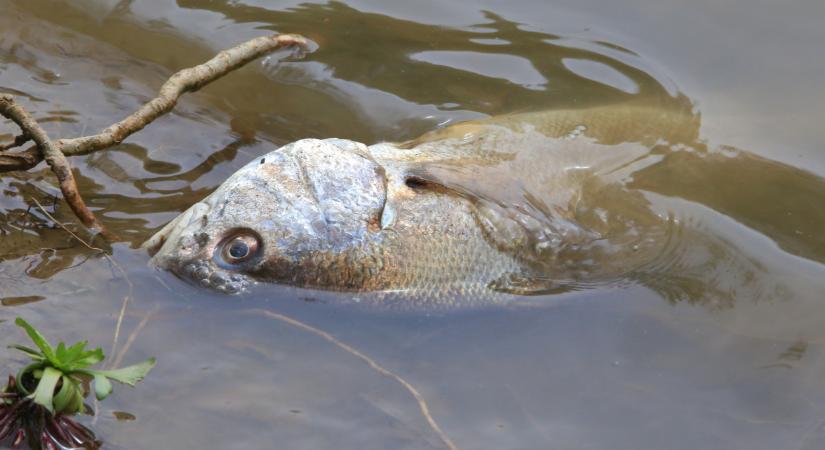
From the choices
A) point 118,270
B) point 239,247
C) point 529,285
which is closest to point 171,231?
point 118,270

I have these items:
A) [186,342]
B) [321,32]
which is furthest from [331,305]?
[321,32]

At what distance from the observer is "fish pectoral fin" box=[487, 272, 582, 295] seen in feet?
13.5

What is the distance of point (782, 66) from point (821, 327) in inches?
71.3

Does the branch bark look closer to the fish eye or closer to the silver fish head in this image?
the silver fish head

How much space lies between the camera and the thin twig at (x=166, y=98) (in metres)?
4.25

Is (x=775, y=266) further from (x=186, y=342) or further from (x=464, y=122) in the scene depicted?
(x=186, y=342)

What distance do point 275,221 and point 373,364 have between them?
2.28 feet

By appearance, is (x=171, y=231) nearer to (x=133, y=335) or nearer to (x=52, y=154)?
(x=133, y=335)

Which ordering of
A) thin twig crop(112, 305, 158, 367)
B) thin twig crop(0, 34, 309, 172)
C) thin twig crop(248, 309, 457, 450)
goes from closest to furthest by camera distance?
thin twig crop(248, 309, 457, 450), thin twig crop(112, 305, 158, 367), thin twig crop(0, 34, 309, 172)

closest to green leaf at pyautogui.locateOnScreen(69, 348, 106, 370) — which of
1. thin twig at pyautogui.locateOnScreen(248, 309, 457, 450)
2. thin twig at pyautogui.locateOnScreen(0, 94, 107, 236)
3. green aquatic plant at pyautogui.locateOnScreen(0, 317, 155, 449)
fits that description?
green aquatic plant at pyautogui.locateOnScreen(0, 317, 155, 449)

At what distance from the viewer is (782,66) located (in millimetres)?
5418

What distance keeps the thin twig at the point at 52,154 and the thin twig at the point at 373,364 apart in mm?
848

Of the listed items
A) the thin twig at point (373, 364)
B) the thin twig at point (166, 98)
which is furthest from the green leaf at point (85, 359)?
the thin twig at point (166, 98)

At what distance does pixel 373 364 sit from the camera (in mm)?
3965
